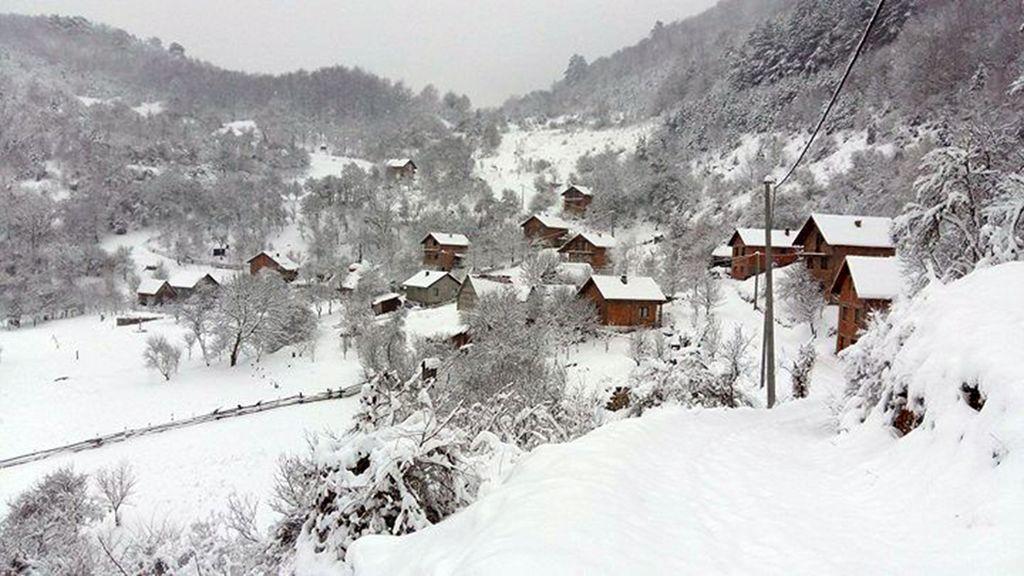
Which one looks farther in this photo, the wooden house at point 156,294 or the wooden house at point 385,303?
the wooden house at point 156,294

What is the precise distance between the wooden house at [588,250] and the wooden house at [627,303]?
65.3ft

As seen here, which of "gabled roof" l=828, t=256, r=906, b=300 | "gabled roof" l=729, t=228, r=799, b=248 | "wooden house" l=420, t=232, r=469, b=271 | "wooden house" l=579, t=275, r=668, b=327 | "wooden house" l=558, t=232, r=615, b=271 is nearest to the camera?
"gabled roof" l=828, t=256, r=906, b=300

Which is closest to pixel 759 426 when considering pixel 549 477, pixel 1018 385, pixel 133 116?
pixel 1018 385

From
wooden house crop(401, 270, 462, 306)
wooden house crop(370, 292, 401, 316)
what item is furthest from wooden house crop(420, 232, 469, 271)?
wooden house crop(370, 292, 401, 316)

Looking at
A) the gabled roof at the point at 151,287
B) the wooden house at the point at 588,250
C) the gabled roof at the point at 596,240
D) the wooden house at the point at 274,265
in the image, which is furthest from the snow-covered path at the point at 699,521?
the gabled roof at the point at 151,287

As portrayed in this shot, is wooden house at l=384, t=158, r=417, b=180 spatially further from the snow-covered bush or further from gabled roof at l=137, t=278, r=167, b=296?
the snow-covered bush

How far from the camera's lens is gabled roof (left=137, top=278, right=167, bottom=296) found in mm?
66750

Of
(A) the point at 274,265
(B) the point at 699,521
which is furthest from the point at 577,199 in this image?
(B) the point at 699,521

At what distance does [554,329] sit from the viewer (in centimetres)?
3844

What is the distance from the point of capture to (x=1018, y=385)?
5992 mm

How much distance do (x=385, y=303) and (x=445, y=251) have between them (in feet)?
52.3

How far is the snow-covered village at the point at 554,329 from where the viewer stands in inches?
245

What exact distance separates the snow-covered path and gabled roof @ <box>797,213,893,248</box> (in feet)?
117

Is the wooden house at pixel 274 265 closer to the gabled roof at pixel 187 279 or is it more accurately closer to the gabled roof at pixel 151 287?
the gabled roof at pixel 187 279
